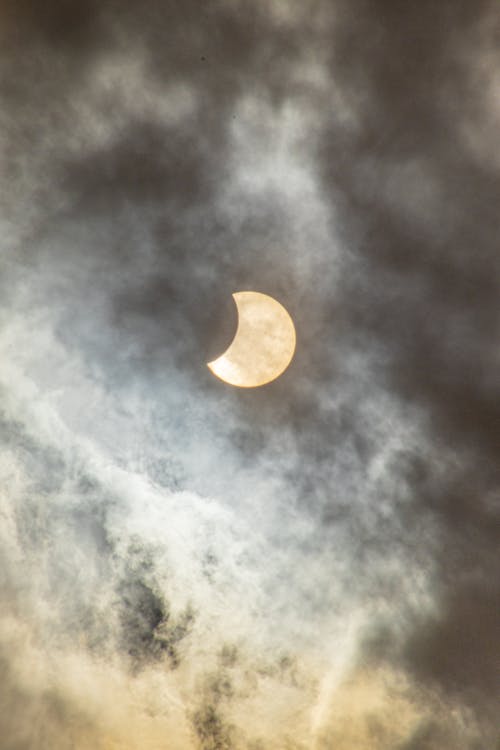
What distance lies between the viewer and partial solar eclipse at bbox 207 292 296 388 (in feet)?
68.5

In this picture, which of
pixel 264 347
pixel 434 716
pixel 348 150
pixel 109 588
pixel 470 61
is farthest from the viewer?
pixel 434 716

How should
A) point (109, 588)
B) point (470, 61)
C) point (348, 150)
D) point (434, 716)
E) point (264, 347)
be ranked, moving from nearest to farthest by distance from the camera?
point (470, 61), point (348, 150), point (264, 347), point (109, 588), point (434, 716)

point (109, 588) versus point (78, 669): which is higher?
point (109, 588)

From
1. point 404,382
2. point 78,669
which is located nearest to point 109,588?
point 78,669

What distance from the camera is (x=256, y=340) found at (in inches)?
819

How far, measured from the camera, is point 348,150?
19.3 meters

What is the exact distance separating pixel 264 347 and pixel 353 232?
7.10m

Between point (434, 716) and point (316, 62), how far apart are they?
37.1 m

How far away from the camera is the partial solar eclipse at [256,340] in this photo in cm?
2088

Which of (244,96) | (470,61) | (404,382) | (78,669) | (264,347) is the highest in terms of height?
(470,61)

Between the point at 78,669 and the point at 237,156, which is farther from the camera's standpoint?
the point at 78,669

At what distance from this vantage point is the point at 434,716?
86.4ft

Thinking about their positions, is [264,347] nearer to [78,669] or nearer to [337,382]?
[337,382]

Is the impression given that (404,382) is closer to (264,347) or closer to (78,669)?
(264,347)
